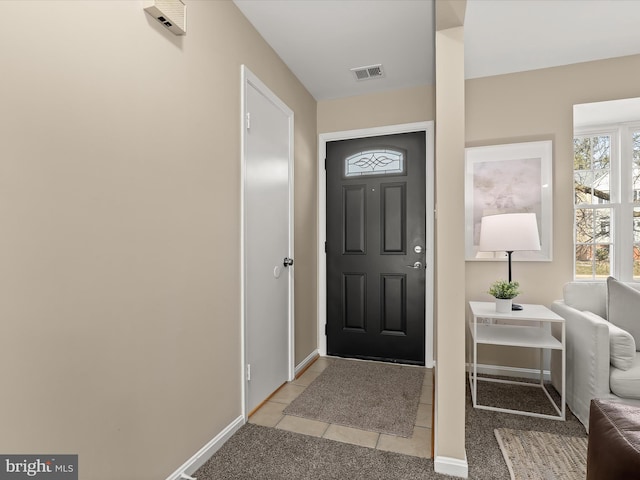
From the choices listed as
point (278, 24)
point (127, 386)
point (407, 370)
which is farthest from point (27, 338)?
point (407, 370)

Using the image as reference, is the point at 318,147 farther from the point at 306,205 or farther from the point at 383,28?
the point at 383,28

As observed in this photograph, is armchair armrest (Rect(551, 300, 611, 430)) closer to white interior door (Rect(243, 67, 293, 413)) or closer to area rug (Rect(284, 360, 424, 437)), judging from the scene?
area rug (Rect(284, 360, 424, 437))

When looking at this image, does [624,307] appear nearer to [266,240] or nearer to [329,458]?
[329,458]

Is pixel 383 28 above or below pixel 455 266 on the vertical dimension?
above

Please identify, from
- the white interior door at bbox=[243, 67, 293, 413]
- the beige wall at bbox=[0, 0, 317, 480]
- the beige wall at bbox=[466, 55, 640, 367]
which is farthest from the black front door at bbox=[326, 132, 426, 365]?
the beige wall at bbox=[0, 0, 317, 480]

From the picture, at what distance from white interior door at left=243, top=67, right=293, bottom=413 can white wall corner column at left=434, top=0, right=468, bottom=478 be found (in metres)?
1.15

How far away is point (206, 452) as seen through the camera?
1.75m

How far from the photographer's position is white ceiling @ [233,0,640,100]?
208 cm

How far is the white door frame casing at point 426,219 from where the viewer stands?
9.90ft

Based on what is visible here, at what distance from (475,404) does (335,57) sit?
2.67 metres

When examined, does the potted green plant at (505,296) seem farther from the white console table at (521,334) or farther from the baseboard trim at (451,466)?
the baseboard trim at (451,466)

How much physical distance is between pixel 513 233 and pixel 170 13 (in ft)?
7.49

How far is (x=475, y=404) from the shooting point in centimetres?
230
